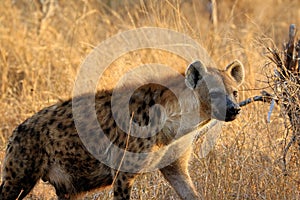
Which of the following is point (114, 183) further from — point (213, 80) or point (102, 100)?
point (213, 80)

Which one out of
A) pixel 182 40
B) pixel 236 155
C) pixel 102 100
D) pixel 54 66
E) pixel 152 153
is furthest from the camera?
pixel 54 66

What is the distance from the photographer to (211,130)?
5.00m

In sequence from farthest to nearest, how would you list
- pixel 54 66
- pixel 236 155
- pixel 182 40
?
pixel 54 66, pixel 182 40, pixel 236 155

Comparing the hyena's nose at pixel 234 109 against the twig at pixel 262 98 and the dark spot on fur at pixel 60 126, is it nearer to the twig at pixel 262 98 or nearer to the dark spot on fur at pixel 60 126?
the twig at pixel 262 98

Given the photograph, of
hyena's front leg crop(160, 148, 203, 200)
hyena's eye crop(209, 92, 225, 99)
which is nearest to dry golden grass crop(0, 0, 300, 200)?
hyena's front leg crop(160, 148, 203, 200)

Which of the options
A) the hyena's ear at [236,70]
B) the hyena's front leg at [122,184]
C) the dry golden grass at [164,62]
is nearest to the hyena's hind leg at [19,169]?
the hyena's front leg at [122,184]

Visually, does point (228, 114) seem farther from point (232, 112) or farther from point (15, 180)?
point (15, 180)

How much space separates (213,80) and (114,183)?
865 millimetres

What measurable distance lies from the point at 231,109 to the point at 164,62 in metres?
2.24

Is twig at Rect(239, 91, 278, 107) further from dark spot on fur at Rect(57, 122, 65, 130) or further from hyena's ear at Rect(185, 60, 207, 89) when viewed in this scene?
dark spot on fur at Rect(57, 122, 65, 130)

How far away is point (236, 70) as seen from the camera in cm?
438

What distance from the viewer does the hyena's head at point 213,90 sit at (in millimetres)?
4039

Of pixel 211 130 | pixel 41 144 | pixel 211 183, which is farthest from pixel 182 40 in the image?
pixel 41 144

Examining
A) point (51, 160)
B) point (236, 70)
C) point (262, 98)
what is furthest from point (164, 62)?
point (51, 160)
